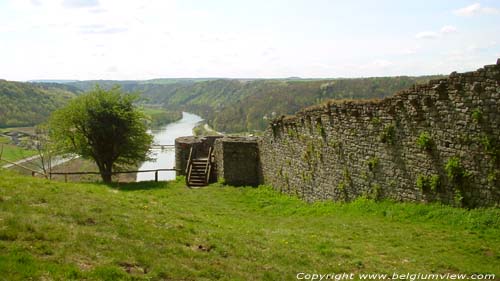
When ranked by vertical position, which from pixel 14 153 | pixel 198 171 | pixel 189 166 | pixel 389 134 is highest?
pixel 389 134

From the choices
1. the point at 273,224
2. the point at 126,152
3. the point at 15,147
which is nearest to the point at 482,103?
the point at 273,224

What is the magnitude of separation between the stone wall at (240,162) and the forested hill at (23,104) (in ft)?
384

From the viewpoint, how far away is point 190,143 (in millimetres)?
26953

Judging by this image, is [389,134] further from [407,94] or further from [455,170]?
[455,170]

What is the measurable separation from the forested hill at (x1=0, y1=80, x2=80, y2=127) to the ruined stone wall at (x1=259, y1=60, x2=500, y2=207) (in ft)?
410

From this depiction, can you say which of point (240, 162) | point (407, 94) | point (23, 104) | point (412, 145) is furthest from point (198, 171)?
point (23, 104)

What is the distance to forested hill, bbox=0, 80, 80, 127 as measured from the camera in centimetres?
12606

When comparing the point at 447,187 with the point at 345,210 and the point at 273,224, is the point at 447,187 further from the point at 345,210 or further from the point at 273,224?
the point at 273,224

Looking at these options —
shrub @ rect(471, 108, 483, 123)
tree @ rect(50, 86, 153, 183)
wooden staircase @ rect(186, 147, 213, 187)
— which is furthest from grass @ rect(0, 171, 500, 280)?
tree @ rect(50, 86, 153, 183)

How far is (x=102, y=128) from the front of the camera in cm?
2591

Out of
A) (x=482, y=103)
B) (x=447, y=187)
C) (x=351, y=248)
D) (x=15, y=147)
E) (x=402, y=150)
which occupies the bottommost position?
(x=15, y=147)

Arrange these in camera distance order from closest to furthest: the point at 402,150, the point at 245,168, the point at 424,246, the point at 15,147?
the point at 424,246
the point at 402,150
the point at 245,168
the point at 15,147

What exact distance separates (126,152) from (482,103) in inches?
856

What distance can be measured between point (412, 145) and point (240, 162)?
11.9m
